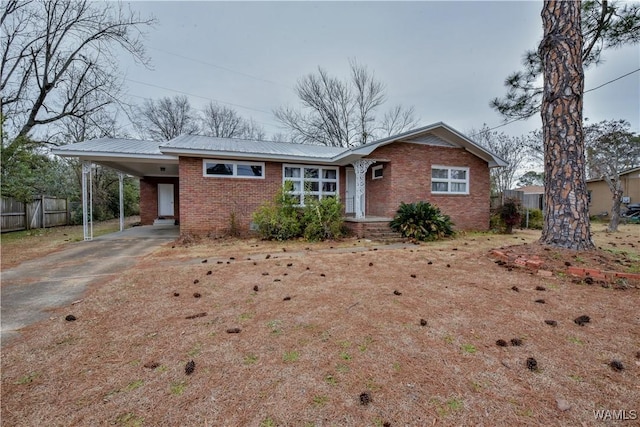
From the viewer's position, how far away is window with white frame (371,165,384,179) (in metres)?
11.3

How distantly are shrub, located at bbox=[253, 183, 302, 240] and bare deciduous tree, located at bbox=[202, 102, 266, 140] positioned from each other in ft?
71.2

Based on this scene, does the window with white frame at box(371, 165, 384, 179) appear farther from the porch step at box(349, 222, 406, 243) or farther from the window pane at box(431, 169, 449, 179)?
→ the porch step at box(349, 222, 406, 243)

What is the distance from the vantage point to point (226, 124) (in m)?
28.7

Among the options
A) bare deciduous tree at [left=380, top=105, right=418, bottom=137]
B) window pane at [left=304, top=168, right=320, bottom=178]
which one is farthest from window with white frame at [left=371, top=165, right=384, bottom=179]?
bare deciduous tree at [left=380, top=105, right=418, bottom=137]

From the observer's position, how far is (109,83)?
48.0ft

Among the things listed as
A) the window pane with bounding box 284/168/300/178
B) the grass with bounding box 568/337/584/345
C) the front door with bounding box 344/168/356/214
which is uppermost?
the window pane with bounding box 284/168/300/178

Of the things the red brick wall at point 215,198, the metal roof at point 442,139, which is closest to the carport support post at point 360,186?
the metal roof at point 442,139

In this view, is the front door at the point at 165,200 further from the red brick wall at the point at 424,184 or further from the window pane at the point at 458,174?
the window pane at the point at 458,174

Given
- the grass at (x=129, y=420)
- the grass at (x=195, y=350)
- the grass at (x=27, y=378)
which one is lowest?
the grass at (x=27, y=378)

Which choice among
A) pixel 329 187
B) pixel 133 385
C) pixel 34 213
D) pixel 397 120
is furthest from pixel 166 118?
pixel 133 385

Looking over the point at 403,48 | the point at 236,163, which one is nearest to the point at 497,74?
the point at 403,48

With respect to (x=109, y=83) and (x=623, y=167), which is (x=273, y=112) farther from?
(x=623, y=167)

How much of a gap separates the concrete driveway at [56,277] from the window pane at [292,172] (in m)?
4.88

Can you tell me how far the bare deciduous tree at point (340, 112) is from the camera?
75.1ft
